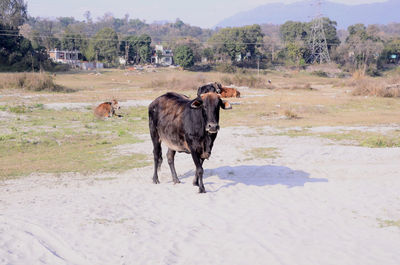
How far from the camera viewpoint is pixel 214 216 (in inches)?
292

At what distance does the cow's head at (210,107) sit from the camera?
8.15 meters

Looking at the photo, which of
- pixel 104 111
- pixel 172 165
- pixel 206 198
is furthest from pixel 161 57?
pixel 206 198

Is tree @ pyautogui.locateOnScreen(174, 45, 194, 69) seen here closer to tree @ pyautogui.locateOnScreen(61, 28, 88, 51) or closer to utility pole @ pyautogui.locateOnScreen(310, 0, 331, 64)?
tree @ pyautogui.locateOnScreen(61, 28, 88, 51)

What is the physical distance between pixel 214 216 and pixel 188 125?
2226 mm

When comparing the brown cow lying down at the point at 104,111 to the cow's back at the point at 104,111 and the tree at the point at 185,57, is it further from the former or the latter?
the tree at the point at 185,57

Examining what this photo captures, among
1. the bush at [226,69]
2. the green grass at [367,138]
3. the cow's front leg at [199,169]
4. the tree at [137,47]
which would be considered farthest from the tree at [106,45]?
the cow's front leg at [199,169]

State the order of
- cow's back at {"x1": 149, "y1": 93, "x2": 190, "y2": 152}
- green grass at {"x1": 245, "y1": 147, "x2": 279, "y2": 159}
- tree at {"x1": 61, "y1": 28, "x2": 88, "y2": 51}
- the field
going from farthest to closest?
1. tree at {"x1": 61, "y1": 28, "x2": 88, "y2": 51}
2. green grass at {"x1": 245, "y1": 147, "x2": 279, "y2": 159}
3. cow's back at {"x1": 149, "y1": 93, "x2": 190, "y2": 152}
4. the field

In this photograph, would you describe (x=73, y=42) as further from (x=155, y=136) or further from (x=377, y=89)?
(x=155, y=136)

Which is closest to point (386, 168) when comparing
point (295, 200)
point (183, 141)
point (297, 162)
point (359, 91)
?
point (297, 162)

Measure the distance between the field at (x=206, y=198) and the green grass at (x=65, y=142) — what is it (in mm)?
57

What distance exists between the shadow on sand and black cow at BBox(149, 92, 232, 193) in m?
0.94

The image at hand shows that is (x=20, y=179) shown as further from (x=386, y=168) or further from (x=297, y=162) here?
(x=386, y=168)

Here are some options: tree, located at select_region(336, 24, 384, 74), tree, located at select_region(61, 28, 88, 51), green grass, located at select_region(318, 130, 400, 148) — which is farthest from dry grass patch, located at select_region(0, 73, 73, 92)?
tree, located at select_region(336, 24, 384, 74)

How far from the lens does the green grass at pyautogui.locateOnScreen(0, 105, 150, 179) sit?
38.7 feet
